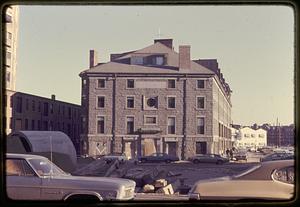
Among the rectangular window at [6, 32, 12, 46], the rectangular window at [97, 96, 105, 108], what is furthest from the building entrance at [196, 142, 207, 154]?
the rectangular window at [6, 32, 12, 46]

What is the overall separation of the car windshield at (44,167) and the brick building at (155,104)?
0.35 metres

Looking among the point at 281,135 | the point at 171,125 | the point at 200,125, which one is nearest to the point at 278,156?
the point at 281,135

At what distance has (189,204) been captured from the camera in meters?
3.25

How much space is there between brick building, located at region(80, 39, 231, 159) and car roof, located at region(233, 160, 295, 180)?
39 centimetres

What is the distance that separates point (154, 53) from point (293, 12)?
3.60ft

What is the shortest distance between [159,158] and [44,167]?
1.02 meters

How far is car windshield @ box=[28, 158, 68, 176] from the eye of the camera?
4105mm

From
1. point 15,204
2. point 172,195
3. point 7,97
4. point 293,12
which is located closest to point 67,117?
point 7,97

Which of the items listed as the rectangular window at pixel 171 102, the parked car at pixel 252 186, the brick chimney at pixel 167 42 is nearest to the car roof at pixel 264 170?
the parked car at pixel 252 186

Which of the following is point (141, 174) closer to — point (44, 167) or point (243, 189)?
point (44, 167)

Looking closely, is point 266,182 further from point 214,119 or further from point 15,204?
point 15,204

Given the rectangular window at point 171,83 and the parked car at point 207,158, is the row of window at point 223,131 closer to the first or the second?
the parked car at point 207,158

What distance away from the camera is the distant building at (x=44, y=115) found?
348 centimetres

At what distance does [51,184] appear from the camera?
396 centimetres
